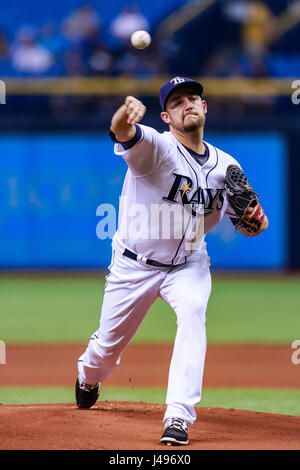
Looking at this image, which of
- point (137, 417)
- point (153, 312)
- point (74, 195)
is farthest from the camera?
point (74, 195)

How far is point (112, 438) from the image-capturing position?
154 inches

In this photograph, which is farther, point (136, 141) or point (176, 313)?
point (176, 313)

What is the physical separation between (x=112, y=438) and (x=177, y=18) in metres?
15.3

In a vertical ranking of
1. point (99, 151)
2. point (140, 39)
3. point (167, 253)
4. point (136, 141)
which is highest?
point (99, 151)

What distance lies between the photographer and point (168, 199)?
4312 mm

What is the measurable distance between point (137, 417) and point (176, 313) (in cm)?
79

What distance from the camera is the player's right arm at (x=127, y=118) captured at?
3783mm

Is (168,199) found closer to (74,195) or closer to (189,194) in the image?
(189,194)

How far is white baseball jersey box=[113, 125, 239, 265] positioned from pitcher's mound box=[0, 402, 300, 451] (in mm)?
955

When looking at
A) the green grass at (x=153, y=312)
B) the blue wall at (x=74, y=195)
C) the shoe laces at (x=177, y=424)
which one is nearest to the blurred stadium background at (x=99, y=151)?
the blue wall at (x=74, y=195)

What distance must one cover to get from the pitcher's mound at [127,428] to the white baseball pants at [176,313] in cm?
22

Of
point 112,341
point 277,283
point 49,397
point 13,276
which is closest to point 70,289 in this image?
point 13,276

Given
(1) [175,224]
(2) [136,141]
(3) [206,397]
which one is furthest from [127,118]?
(3) [206,397]

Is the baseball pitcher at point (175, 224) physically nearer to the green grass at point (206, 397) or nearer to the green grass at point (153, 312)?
the green grass at point (206, 397)
